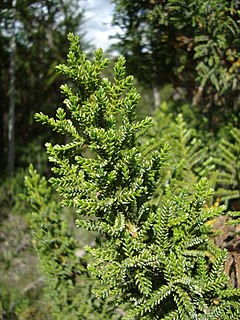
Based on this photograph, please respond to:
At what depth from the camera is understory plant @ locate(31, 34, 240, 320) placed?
0.82 meters

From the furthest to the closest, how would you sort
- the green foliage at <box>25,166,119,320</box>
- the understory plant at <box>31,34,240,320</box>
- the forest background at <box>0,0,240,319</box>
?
the forest background at <box>0,0,240,319</box>
the green foliage at <box>25,166,119,320</box>
the understory plant at <box>31,34,240,320</box>

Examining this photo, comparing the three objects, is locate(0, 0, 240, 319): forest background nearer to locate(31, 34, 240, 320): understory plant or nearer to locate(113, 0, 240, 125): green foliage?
locate(113, 0, 240, 125): green foliage

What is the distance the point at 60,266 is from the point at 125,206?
0.41m

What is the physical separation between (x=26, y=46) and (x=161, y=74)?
2.43 meters

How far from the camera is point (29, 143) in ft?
14.8

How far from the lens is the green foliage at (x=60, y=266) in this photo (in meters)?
1.21

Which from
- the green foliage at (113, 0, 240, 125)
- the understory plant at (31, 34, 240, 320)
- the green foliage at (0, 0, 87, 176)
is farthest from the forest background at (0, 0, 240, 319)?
the green foliage at (0, 0, 87, 176)

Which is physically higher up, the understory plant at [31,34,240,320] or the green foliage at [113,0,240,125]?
the green foliage at [113,0,240,125]

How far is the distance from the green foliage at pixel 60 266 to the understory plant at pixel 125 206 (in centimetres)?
34

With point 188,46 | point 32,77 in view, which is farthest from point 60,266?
point 32,77

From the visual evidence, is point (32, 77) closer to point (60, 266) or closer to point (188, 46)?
point (188, 46)

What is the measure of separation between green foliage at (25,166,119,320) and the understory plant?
1.11 feet

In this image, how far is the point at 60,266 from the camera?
1202 mm

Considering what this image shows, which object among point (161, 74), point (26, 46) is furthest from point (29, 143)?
point (161, 74)
